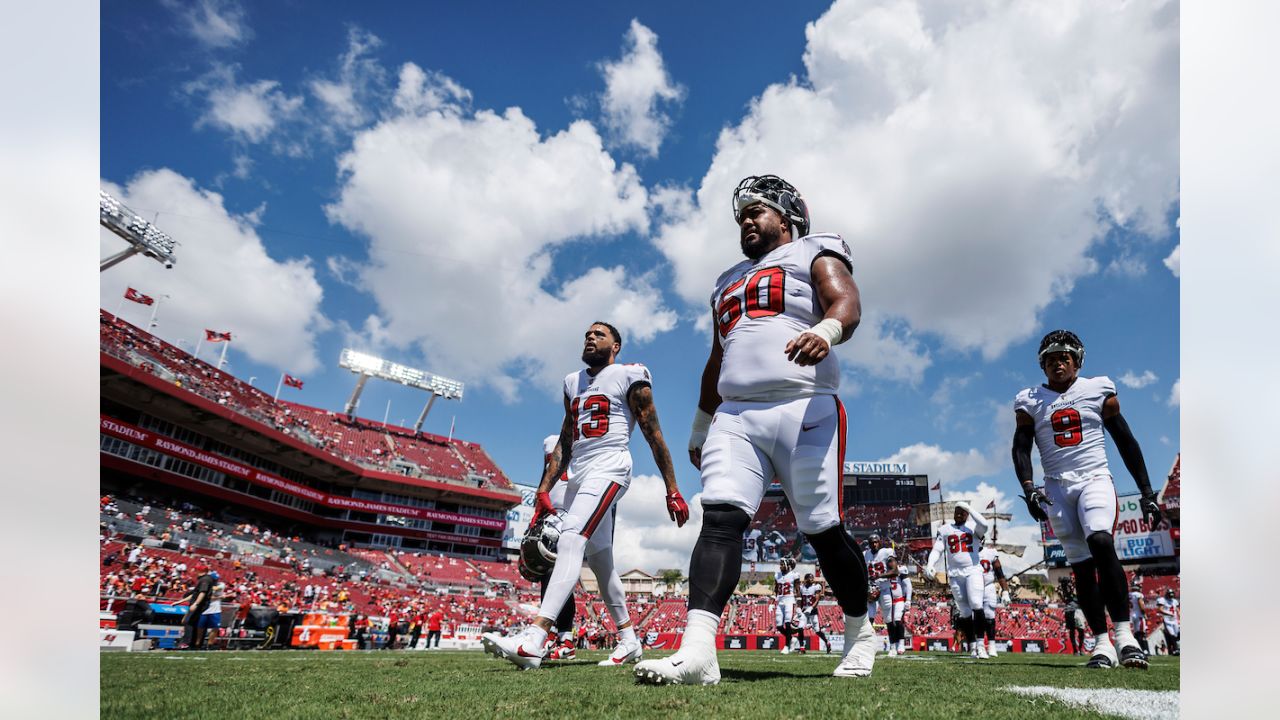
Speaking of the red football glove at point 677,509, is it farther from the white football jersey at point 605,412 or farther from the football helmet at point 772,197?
the football helmet at point 772,197

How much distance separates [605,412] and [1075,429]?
12.1 feet

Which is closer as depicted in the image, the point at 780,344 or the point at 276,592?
the point at 780,344

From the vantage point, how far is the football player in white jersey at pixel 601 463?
4.86 meters

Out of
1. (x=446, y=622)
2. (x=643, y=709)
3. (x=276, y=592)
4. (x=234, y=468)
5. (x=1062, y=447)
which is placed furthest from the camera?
(x=234, y=468)

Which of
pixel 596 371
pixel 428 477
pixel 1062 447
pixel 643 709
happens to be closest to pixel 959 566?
pixel 1062 447

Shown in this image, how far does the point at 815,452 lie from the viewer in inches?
117

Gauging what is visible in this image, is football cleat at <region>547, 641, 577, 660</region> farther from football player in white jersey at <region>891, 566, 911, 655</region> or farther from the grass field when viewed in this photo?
football player in white jersey at <region>891, 566, 911, 655</region>

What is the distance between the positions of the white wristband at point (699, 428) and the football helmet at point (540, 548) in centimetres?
169

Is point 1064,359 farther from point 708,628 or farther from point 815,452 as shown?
point 708,628

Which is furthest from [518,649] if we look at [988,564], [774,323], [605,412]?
[988,564]

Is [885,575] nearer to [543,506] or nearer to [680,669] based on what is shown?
[543,506]

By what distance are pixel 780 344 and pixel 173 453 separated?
46830 millimetres

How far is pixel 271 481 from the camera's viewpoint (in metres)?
47.1

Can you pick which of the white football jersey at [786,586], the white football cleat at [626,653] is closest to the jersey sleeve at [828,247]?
the white football cleat at [626,653]
